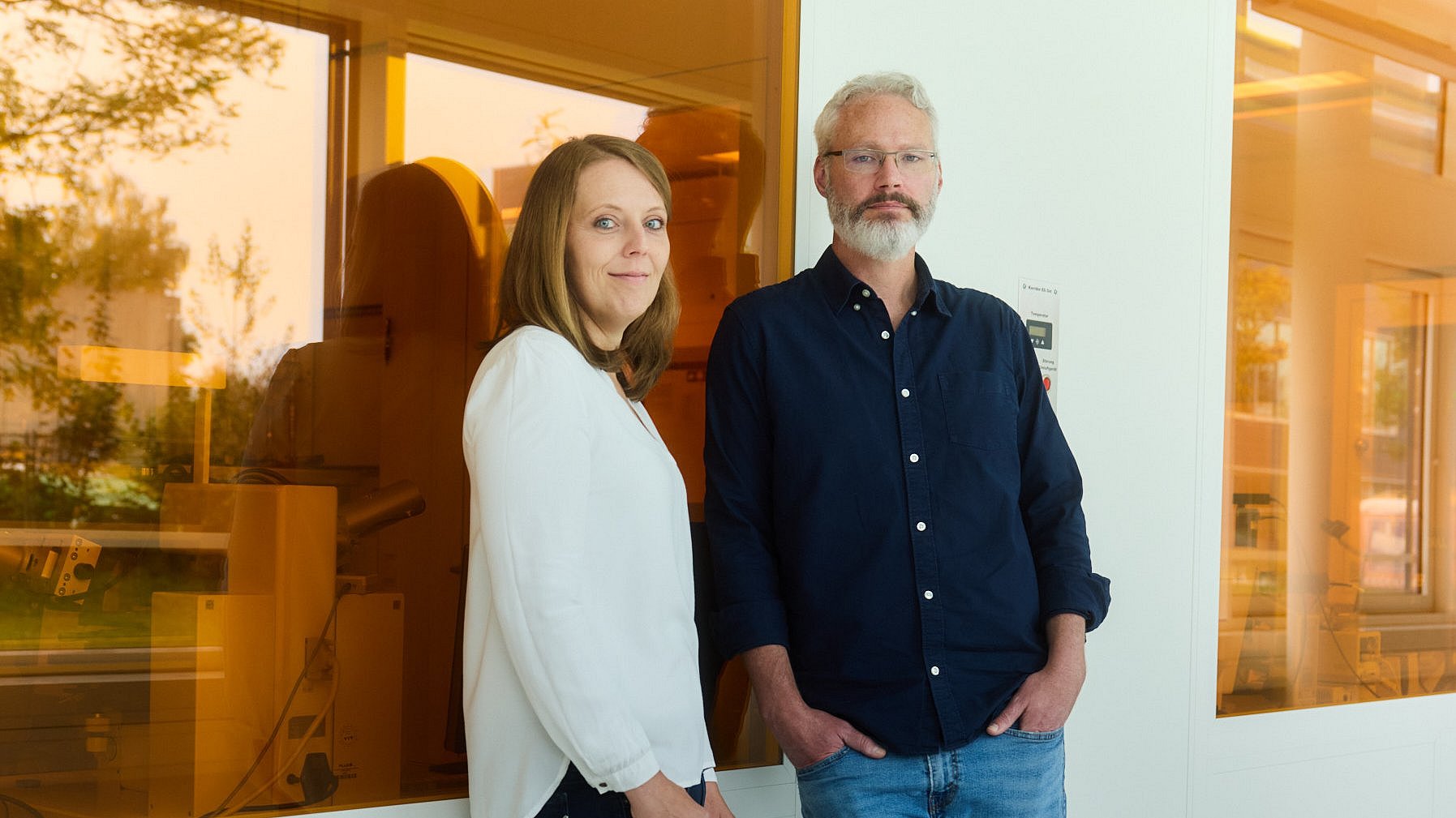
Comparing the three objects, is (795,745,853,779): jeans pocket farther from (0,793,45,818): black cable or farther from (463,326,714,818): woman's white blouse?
(0,793,45,818): black cable

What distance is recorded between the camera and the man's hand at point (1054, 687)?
84.4 inches

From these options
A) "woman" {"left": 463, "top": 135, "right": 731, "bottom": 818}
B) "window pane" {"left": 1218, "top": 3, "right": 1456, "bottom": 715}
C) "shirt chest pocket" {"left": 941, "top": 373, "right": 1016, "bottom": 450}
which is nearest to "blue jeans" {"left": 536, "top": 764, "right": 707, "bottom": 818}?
"woman" {"left": 463, "top": 135, "right": 731, "bottom": 818}

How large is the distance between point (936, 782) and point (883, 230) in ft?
2.93

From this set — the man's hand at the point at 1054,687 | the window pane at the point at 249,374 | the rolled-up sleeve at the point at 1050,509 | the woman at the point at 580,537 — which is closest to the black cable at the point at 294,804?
the window pane at the point at 249,374

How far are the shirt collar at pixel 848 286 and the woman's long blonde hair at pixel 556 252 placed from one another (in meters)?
0.46

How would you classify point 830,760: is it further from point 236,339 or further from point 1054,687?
point 236,339

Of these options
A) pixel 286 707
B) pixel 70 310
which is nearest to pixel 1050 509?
pixel 286 707

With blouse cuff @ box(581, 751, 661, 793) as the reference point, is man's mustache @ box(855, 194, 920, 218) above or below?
above

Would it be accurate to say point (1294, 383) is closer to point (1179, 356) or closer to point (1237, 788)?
point (1179, 356)

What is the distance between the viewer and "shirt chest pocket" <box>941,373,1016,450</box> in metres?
2.21

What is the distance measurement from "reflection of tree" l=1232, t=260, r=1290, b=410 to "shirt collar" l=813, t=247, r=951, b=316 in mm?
1669

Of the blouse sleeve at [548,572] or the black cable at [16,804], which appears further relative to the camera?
the black cable at [16,804]

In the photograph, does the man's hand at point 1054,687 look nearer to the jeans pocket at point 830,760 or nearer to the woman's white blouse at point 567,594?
the jeans pocket at point 830,760

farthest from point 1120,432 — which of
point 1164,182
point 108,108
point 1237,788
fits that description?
point 108,108
